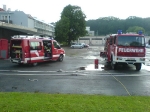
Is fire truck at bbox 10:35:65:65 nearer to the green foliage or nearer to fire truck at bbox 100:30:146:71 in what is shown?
fire truck at bbox 100:30:146:71

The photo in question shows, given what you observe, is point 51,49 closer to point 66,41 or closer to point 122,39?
point 122,39

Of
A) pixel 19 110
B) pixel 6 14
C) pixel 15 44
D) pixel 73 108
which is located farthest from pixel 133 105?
pixel 6 14

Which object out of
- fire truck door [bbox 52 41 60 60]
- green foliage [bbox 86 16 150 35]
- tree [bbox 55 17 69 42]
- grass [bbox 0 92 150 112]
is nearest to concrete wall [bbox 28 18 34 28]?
tree [bbox 55 17 69 42]

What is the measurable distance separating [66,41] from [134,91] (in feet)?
181

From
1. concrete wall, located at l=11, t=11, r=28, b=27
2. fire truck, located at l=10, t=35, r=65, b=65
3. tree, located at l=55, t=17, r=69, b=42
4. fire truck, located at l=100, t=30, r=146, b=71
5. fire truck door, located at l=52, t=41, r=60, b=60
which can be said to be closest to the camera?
fire truck, located at l=100, t=30, r=146, b=71

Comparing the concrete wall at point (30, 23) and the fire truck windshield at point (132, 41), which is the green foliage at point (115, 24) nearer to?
the concrete wall at point (30, 23)

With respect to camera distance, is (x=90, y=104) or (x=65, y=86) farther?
(x=65, y=86)

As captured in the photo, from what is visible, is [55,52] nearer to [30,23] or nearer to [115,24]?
[30,23]

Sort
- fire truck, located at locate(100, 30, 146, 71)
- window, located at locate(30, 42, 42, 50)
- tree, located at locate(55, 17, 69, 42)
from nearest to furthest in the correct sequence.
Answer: fire truck, located at locate(100, 30, 146, 71), window, located at locate(30, 42, 42, 50), tree, located at locate(55, 17, 69, 42)

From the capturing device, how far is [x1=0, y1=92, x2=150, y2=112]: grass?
4949mm

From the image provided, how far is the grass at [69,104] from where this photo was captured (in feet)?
16.2

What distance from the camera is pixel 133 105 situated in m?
5.38

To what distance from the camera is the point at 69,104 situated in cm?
535

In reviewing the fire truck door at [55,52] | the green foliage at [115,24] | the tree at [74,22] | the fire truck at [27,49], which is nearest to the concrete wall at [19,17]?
the tree at [74,22]
